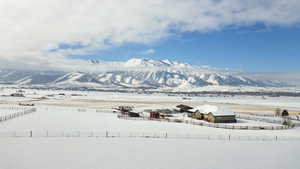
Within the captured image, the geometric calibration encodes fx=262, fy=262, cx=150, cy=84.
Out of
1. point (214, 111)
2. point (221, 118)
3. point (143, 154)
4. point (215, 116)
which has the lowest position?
point (143, 154)

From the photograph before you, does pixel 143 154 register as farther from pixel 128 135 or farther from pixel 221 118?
pixel 221 118

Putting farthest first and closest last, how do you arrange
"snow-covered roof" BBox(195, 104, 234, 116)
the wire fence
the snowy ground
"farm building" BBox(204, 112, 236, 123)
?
"snow-covered roof" BBox(195, 104, 234, 116) < "farm building" BBox(204, 112, 236, 123) < the wire fence < the snowy ground

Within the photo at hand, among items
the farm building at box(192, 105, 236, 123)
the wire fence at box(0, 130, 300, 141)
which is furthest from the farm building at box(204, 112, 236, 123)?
the wire fence at box(0, 130, 300, 141)

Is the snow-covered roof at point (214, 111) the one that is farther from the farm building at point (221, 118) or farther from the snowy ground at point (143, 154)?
the snowy ground at point (143, 154)

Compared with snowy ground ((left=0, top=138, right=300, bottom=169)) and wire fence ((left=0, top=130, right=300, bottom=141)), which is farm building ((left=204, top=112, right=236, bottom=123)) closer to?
wire fence ((left=0, top=130, right=300, bottom=141))

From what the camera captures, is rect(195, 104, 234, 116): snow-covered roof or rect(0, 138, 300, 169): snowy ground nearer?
rect(0, 138, 300, 169): snowy ground

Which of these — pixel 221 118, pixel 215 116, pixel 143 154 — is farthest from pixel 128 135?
pixel 221 118

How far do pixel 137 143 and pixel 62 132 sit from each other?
10.7 meters

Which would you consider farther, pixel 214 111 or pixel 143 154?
pixel 214 111

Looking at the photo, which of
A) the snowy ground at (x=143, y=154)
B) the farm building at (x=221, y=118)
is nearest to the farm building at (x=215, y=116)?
the farm building at (x=221, y=118)

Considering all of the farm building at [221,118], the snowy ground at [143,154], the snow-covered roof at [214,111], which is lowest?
the snowy ground at [143,154]

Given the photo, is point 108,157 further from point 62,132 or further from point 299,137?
point 299,137

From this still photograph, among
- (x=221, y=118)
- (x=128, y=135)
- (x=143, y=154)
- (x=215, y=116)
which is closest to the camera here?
(x=143, y=154)

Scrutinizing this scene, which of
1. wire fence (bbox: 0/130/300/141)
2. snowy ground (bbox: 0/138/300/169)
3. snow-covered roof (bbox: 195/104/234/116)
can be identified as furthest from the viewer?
snow-covered roof (bbox: 195/104/234/116)
